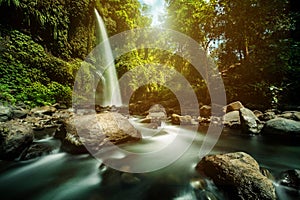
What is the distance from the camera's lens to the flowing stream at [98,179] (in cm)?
238

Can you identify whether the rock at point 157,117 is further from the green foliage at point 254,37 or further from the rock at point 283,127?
the green foliage at point 254,37

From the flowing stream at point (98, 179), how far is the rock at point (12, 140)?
19cm

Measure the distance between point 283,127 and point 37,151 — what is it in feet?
22.5

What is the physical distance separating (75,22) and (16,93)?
7.42m

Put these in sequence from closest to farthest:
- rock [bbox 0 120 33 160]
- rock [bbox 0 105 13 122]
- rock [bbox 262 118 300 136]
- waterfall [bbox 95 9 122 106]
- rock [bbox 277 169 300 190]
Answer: rock [bbox 277 169 300 190]
rock [bbox 0 120 33 160]
rock [bbox 262 118 300 136]
rock [bbox 0 105 13 122]
waterfall [bbox 95 9 122 106]

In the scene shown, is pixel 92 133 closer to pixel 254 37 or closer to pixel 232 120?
pixel 232 120

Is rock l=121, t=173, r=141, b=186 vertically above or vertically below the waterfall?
below

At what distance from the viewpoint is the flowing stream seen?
2381 millimetres

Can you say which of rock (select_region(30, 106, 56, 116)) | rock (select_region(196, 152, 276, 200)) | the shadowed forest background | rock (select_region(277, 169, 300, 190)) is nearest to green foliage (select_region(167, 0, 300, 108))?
the shadowed forest background

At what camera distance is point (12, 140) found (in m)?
3.13

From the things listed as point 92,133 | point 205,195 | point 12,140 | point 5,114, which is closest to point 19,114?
point 5,114

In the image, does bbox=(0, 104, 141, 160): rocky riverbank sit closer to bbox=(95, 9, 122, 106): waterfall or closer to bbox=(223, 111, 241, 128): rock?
bbox=(223, 111, 241, 128): rock

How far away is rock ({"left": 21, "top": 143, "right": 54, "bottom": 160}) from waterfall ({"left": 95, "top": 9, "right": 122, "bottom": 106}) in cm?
978

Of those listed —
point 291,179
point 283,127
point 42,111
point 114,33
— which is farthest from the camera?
point 114,33
